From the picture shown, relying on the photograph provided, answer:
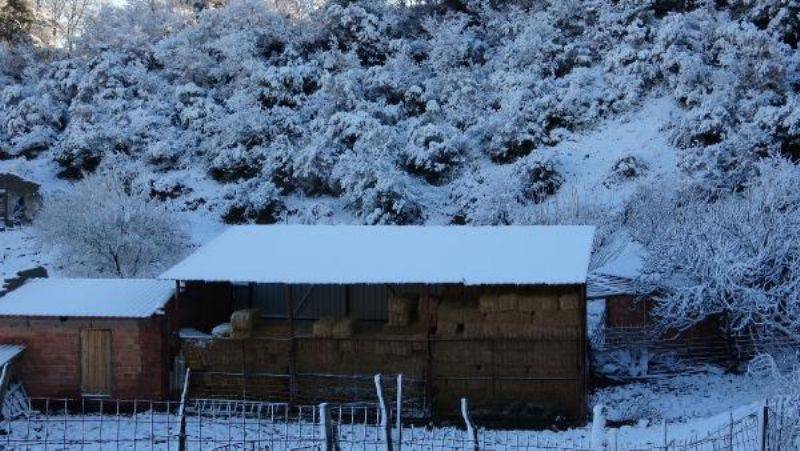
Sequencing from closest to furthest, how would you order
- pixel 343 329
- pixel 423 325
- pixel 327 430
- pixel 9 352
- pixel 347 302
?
pixel 327 430 → pixel 343 329 → pixel 9 352 → pixel 423 325 → pixel 347 302

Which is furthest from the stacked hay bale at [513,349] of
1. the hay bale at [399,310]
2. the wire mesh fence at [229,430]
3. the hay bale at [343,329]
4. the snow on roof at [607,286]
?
the snow on roof at [607,286]

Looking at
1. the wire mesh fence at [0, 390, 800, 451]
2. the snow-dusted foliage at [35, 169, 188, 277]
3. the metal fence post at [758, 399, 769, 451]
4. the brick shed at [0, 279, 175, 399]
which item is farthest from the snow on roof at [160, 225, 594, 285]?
the snow-dusted foliage at [35, 169, 188, 277]

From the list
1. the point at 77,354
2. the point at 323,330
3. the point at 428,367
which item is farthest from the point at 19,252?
the point at 428,367

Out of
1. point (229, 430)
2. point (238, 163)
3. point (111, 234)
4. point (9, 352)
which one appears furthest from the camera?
point (238, 163)

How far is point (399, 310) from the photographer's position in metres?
17.9

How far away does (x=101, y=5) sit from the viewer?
2115 inches

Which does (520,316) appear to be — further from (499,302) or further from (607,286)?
(607,286)

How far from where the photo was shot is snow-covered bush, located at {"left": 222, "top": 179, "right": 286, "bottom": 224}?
3706cm

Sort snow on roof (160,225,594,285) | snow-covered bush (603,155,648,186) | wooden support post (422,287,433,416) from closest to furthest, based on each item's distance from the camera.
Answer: snow on roof (160,225,594,285) → wooden support post (422,287,433,416) → snow-covered bush (603,155,648,186)

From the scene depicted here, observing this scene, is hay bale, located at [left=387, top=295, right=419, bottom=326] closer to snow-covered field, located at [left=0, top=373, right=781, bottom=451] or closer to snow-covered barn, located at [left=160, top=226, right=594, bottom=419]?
snow-covered barn, located at [left=160, top=226, right=594, bottom=419]

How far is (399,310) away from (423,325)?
605mm

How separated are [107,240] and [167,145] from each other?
548 inches

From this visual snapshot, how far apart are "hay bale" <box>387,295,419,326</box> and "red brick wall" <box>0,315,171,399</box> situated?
4710 mm

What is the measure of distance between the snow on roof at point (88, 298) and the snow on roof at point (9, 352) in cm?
70
